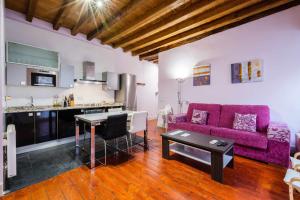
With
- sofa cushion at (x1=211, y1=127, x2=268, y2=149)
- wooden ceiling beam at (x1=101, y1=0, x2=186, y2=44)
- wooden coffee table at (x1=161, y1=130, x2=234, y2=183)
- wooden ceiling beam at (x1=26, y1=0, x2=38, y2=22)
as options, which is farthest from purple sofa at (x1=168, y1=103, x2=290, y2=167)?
wooden ceiling beam at (x1=26, y1=0, x2=38, y2=22)

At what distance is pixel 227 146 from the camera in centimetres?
205

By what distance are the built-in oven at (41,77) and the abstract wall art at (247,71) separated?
4507 mm

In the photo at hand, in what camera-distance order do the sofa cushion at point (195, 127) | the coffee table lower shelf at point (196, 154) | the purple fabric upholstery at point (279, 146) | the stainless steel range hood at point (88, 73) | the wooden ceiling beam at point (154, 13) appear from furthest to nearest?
1. the stainless steel range hood at point (88, 73)
2. the sofa cushion at point (195, 127)
3. the wooden ceiling beam at point (154, 13)
4. the purple fabric upholstery at point (279, 146)
5. the coffee table lower shelf at point (196, 154)

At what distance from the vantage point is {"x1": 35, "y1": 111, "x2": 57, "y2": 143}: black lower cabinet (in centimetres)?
289

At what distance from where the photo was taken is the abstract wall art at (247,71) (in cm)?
312

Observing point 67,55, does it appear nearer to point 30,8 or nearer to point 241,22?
point 30,8

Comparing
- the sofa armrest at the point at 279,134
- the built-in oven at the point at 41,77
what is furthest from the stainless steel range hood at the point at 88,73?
the sofa armrest at the point at 279,134

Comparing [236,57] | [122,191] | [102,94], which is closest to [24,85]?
[102,94]

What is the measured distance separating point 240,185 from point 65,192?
7.50 ft

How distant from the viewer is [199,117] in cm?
355

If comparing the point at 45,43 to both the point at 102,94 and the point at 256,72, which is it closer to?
the point at 102,94

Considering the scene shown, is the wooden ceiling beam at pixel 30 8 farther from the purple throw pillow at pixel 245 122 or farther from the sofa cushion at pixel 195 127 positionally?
the purple throw pillow at pixel 245 122

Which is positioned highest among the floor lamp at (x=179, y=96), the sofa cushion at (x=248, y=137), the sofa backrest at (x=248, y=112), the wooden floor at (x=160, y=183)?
the floor lamp at (x=179, y=96)

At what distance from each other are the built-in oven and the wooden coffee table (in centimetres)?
304
